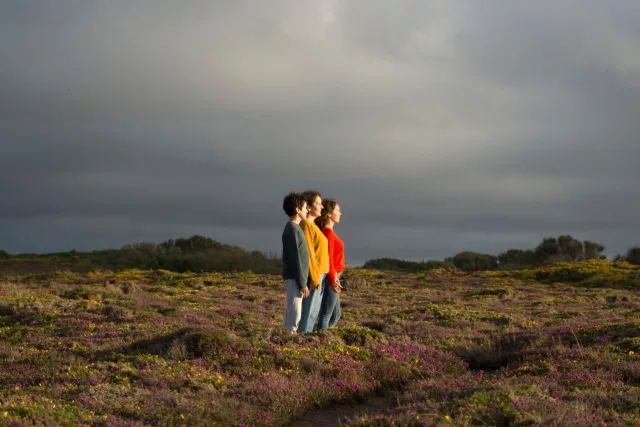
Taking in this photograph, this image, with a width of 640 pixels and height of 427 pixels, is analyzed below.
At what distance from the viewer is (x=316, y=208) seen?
35.9ft

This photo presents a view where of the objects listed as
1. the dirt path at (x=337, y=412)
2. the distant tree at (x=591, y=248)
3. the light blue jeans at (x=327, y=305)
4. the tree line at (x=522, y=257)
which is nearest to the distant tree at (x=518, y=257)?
the tree line at (x=522, y=257)

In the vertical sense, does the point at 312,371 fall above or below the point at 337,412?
above

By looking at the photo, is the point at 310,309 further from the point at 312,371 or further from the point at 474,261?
the point at 474,261

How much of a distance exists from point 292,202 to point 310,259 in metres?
1.10

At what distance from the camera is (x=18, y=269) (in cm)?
4522

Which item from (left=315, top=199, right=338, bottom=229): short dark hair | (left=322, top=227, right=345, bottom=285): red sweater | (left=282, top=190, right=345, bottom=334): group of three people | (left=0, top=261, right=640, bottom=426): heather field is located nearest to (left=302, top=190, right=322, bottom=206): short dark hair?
(left=282, top=190, right=345, bottom=334): group of three people

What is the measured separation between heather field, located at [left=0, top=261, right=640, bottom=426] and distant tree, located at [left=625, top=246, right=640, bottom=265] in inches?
1562

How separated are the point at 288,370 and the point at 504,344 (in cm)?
565

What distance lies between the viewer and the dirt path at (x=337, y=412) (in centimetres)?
752

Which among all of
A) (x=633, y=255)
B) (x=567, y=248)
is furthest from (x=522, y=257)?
(x=633, y=255)

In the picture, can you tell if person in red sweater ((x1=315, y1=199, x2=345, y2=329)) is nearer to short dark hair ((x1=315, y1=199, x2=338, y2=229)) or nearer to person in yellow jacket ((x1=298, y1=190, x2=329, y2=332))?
short dark hair ((x1=315, y1=199, x2=338, y2=229))

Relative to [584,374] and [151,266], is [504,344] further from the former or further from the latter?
[151,266]

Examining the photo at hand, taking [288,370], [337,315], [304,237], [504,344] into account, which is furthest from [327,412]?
[504,344]

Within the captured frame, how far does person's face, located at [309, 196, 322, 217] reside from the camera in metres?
10.9
